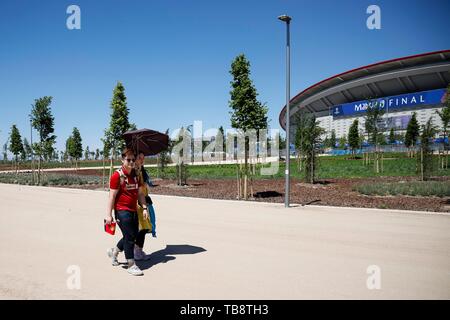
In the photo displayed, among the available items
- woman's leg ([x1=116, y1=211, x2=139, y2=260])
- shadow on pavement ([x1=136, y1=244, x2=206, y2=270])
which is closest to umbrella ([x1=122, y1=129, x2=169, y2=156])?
woman's leg ([x1=116, y1=211, x2=139, y2=260])

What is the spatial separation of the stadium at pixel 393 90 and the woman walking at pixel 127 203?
5397cm

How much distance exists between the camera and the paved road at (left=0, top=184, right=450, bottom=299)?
3.91 meters

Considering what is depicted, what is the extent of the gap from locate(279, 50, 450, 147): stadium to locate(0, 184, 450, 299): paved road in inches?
1994

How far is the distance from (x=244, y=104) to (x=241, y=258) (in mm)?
10049

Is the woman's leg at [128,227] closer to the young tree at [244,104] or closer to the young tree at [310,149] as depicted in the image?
the young tree at [244,104]

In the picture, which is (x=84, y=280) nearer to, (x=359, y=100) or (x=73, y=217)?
(x=73, y=217)

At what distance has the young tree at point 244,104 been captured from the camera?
1435cm

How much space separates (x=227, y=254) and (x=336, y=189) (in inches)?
494

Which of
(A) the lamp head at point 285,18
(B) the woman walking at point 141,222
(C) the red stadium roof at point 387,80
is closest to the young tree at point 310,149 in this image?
(A) the lamp head at point 285,18

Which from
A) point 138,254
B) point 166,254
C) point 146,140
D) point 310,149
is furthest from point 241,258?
point 310,149

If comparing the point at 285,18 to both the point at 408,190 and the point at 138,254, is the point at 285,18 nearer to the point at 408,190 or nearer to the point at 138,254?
the point at 408,190

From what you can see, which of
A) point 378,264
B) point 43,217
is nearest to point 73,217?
point 43,217

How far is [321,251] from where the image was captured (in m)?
5.69

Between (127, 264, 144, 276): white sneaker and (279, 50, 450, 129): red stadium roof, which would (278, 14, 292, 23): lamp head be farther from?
(279, 50, 450, 129): red stadium roof
